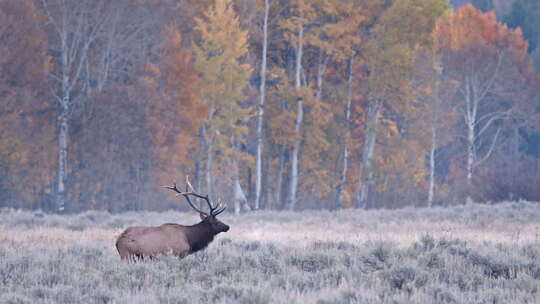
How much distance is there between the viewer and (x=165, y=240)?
11789 mm

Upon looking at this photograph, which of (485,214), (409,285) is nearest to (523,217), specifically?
(485,214)

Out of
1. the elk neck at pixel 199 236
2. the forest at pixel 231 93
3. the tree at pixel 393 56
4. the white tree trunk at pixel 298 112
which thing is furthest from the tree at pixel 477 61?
the elk neck at pixel 199 236

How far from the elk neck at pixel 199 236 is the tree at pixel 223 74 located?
1621 centimetres

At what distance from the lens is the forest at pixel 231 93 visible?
1131 inches

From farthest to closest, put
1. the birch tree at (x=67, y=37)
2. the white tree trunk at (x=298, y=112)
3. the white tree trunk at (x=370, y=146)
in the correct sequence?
the white tree trunk at (x=370, y=146)
the white tree trunk at (x=298, y=112)
the birch tree at (x=67, y=37)

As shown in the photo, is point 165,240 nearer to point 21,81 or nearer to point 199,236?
point 199,236

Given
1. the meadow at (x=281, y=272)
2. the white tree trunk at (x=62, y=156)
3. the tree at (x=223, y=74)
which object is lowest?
the meadow at (x=281, y=272)

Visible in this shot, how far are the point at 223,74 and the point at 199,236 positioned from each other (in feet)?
58.2

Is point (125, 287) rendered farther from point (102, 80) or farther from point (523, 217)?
point (102, 80)

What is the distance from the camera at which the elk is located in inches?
446

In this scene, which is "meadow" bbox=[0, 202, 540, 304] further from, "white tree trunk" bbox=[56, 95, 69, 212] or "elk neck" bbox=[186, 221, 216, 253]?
"white tree trunk" bbox=[56, 95, 69, 212]

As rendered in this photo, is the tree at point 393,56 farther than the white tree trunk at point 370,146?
No

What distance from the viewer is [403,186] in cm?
Answer: 3941

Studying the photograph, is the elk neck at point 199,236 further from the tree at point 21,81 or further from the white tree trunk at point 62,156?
the tree at point 21,81
